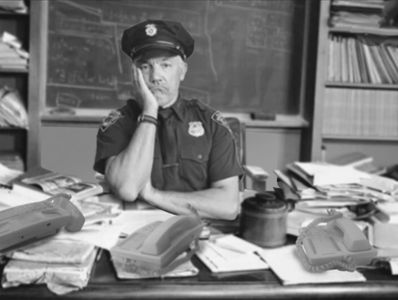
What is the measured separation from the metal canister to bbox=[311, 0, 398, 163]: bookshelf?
4.63 feet

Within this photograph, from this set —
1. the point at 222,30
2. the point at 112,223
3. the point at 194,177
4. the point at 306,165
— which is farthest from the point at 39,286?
the point at 222,30

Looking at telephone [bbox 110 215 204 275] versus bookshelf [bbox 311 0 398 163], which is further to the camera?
bookshelf [bbox 311 0 398 163]

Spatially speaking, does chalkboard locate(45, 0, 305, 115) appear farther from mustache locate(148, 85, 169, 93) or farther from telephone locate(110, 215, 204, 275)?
telephone locate(110, 215, 204, 275)

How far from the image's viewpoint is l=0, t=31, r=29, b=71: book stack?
6.17 feet

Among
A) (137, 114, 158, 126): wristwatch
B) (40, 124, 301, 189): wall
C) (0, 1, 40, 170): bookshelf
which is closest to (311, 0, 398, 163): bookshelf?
(40, 124, 301, 189): wall

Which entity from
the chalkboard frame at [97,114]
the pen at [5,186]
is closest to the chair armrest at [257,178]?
the pen at [5,186]

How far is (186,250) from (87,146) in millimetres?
749

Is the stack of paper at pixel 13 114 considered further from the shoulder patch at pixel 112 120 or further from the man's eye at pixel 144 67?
the man's eye at pixel 144 67

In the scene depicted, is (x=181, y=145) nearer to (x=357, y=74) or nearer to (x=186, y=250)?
(x=186, y=250)

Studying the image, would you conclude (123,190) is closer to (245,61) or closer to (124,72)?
(124,72)

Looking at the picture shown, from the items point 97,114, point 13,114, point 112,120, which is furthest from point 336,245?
point 13,114

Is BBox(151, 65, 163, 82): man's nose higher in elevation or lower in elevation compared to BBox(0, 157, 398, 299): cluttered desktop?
higher

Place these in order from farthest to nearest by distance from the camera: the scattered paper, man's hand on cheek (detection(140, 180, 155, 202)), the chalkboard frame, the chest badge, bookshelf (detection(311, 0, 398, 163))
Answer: bookshelf (detection(311, 0, 398, 163))
the chalkboard frame
the chest badge
man's hand on cheek (detection(140, 180, 155, 202))
the scattered paper

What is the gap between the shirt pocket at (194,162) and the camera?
0.97m
